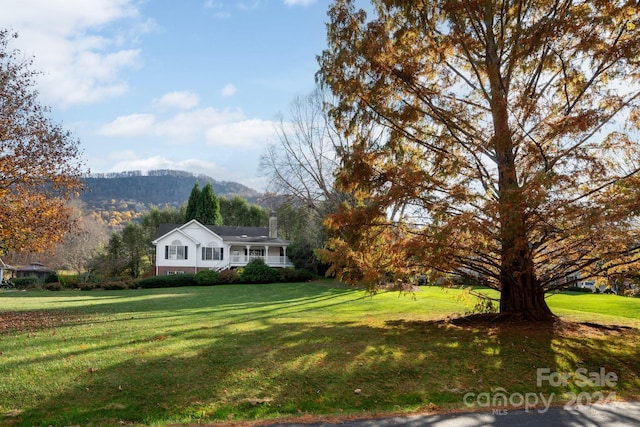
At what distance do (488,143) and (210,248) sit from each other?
38.3 metres

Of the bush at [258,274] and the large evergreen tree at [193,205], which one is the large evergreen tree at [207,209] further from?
the bush at [258,274]

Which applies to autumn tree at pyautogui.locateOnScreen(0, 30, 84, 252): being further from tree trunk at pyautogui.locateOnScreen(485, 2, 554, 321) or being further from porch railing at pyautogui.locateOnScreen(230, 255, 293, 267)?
porch railing at pyautogui.locateOnScreen(230, 255, 293, 267)

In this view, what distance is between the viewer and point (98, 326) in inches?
443

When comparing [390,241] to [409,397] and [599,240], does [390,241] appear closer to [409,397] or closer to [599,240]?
[599,240]

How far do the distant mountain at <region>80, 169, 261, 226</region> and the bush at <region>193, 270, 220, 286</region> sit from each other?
49.7 m

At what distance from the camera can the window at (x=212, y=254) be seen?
148 feet

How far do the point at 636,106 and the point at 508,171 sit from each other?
3150 mm

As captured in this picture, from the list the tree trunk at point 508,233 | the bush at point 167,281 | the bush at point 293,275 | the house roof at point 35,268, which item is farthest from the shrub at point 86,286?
the tree trunk at point 508,233

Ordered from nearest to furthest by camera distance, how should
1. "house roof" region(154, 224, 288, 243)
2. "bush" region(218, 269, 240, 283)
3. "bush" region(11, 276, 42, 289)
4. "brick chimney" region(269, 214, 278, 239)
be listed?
"bush" region(218, 269, 240, 283) < "bush" region(11, 276, 42, 289) < "house roof" region(154, 224, 288, 243) < "brick chimney" region(269, 214, 278, 239)

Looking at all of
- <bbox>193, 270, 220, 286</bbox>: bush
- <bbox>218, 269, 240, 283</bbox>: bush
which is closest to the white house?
<bbox>218, 269, 240, 283</bbox>: bush

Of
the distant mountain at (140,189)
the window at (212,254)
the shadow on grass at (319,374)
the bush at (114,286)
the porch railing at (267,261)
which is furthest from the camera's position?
the distant mountain at (140,189)

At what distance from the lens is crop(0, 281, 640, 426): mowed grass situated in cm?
571

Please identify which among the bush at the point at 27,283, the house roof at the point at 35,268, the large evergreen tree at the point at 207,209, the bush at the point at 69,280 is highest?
the large evergreen tree at the point at 207,209

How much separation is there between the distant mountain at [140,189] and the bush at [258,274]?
49.2 meters
